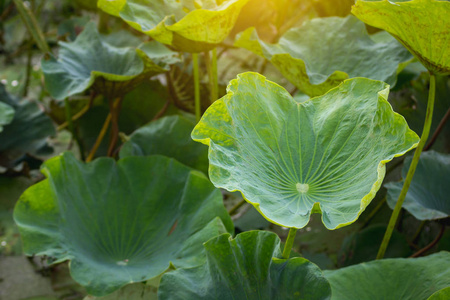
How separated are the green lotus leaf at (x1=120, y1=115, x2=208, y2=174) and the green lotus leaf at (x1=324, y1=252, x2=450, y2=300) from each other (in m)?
0.57

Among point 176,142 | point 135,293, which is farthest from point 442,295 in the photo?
point 176,142

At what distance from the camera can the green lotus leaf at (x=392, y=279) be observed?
0.83 metres

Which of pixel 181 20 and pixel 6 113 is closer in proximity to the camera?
pixel 181 20

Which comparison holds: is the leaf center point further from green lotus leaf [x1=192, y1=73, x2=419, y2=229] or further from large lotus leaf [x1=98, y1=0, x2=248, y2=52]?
large lotus leaf [x1=98, y1=0, x2=248, y2=52]

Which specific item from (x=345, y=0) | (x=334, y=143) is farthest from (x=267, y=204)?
(x=345, y=0)

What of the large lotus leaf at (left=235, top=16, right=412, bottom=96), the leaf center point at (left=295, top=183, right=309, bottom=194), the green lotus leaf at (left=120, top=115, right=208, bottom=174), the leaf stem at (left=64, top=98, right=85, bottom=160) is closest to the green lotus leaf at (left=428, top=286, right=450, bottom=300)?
the leaf center point at (left=295, top=183, right=309, bottom=194)

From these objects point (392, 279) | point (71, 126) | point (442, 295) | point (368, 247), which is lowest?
point (368, 247)

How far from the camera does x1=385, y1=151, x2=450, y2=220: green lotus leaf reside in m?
1.10

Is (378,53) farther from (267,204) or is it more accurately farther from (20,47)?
(20,47)

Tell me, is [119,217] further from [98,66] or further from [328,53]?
[328,53]

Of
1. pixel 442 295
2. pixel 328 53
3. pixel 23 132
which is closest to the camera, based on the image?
pixel 442 295

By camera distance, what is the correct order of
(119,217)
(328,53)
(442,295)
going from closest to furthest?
(442,295), (119,217), (328,53)

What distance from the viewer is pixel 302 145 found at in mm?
835

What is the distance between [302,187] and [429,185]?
1.74 feet
